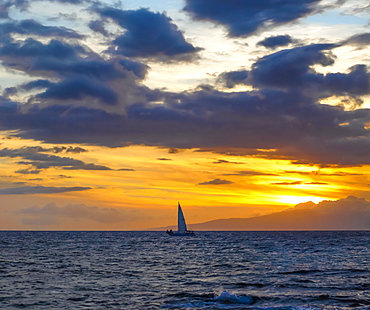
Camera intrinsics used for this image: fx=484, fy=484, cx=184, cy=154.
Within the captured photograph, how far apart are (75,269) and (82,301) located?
88.8ft

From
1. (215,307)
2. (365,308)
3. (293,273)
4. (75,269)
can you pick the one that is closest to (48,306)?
Result: (215,307)

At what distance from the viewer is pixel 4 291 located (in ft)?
148

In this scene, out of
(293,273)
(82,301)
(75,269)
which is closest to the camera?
(82,301)

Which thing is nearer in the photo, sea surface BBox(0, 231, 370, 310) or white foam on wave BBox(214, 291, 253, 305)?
sea surface BBox(0, 231, 370, 310)

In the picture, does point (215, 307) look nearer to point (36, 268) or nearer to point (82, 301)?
point (82, 301)

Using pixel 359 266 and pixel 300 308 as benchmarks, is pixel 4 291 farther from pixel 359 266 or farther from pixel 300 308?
pixel 359 266

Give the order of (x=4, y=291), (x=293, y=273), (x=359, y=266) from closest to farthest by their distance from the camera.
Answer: (x=4, y=291), (x=293, y=273), (x=359, y=266)

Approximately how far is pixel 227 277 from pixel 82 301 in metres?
21.9

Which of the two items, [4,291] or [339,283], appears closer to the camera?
[4,291]

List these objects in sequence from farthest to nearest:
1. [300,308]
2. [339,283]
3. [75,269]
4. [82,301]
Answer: [75,269] → [339,283] → [82,301] → [300,308]

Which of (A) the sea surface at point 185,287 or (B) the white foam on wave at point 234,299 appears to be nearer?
(A) the sea surface at point 185,287

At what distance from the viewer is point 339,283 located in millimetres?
50969

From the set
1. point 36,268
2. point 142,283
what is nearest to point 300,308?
point 142,283

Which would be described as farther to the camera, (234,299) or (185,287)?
(185,287)
